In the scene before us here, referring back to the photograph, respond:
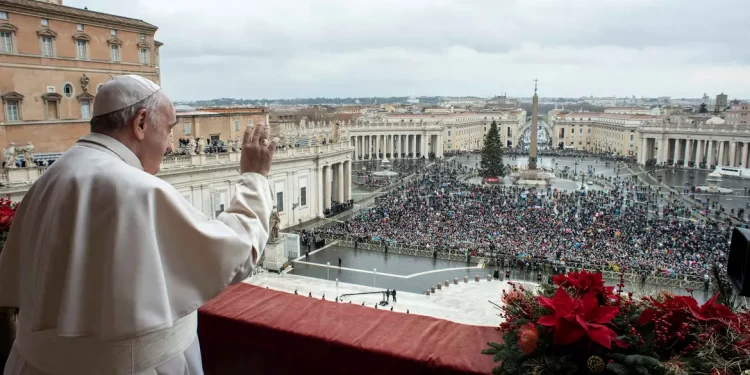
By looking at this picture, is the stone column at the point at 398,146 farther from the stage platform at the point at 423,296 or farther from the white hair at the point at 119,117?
the white hair at the point at 119,117

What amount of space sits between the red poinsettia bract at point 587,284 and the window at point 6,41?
26593 millimetres

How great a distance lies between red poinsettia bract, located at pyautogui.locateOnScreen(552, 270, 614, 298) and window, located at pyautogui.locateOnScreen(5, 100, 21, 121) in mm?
26809

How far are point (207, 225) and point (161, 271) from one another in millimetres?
238

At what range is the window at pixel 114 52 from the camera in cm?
2695

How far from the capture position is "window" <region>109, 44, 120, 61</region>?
26953 millimetres

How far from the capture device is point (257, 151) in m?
2.58

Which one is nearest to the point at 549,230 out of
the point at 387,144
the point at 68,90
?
the point at 68,90

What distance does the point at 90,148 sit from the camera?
7.18ft

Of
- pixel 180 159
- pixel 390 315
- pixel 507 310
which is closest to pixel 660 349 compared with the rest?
pixel 507 310

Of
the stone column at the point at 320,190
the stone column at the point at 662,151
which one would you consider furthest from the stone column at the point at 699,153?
the stone column at the point at 320,190

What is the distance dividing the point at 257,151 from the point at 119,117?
617 mm

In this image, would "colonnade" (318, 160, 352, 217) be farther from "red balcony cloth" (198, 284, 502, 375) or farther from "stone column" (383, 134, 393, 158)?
"stone column" (383, 134, 393, 158)

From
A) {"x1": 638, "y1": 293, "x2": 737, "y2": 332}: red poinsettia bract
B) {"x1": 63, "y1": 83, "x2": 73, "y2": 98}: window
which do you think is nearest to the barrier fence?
{"x1": 63, "y1": 83, "x2": 73, "y2": 98}: window

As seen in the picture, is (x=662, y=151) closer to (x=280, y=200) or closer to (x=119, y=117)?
(x=280, y=200)
